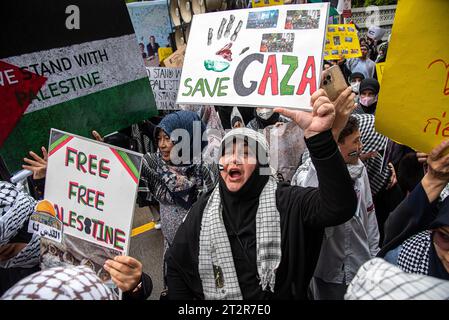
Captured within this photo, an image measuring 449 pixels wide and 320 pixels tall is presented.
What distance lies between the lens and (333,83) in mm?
1993

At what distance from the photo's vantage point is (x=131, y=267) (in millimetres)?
1774

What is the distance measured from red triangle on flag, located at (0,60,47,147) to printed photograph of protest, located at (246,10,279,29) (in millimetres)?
1188

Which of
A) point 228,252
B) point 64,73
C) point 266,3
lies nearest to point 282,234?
point 228,252

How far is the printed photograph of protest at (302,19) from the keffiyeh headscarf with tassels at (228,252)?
888mm

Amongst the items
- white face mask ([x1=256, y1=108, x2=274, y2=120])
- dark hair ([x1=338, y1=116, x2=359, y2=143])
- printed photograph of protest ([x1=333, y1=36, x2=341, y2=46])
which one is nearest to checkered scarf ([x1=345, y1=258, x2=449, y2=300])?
dark hair ([x1=338, y1=116, x2=359, y2=143])

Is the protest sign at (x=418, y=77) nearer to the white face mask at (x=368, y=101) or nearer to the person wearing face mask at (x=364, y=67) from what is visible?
the white face mask at (x=368, y=101)

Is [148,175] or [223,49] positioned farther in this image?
[148,175]

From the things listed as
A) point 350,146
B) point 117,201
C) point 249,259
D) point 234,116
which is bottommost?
point 234,116

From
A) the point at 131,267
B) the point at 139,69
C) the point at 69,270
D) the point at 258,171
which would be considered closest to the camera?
the point at 69,270

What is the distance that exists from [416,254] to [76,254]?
1.50 m

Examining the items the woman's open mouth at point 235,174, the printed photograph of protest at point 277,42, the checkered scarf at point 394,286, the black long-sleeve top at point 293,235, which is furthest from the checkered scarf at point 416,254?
the printed photograph of protest at point 277,42

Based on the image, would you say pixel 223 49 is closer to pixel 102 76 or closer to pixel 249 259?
pixel 102 76
